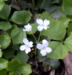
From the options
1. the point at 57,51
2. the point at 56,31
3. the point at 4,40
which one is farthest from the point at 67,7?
the point at 4,40

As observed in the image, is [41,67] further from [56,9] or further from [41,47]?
[56,9]

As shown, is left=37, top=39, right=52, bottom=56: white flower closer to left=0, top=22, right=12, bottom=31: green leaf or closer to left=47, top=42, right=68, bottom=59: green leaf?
left=47, top=42, right=68, bottom=59: green leaf

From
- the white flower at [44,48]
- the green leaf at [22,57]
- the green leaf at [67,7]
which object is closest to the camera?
the white flower at [44,48]

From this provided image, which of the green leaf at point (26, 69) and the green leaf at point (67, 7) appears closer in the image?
the green leaf at point (26, 69)

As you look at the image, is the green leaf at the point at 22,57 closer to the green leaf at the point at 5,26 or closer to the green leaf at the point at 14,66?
the green leaf at the point at 14,66

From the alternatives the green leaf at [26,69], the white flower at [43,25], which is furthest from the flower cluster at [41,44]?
the green leaf at [26,69]

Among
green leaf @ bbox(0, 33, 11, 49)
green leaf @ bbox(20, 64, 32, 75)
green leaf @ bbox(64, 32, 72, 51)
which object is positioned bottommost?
green leaf @ bbox(20, 64, 32, 75)

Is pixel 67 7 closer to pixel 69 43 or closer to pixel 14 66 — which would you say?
pixel 69 43

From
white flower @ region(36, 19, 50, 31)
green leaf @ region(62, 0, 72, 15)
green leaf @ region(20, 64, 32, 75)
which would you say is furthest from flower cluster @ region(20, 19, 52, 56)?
green leaf @ region(62, 0, 72, 15)
